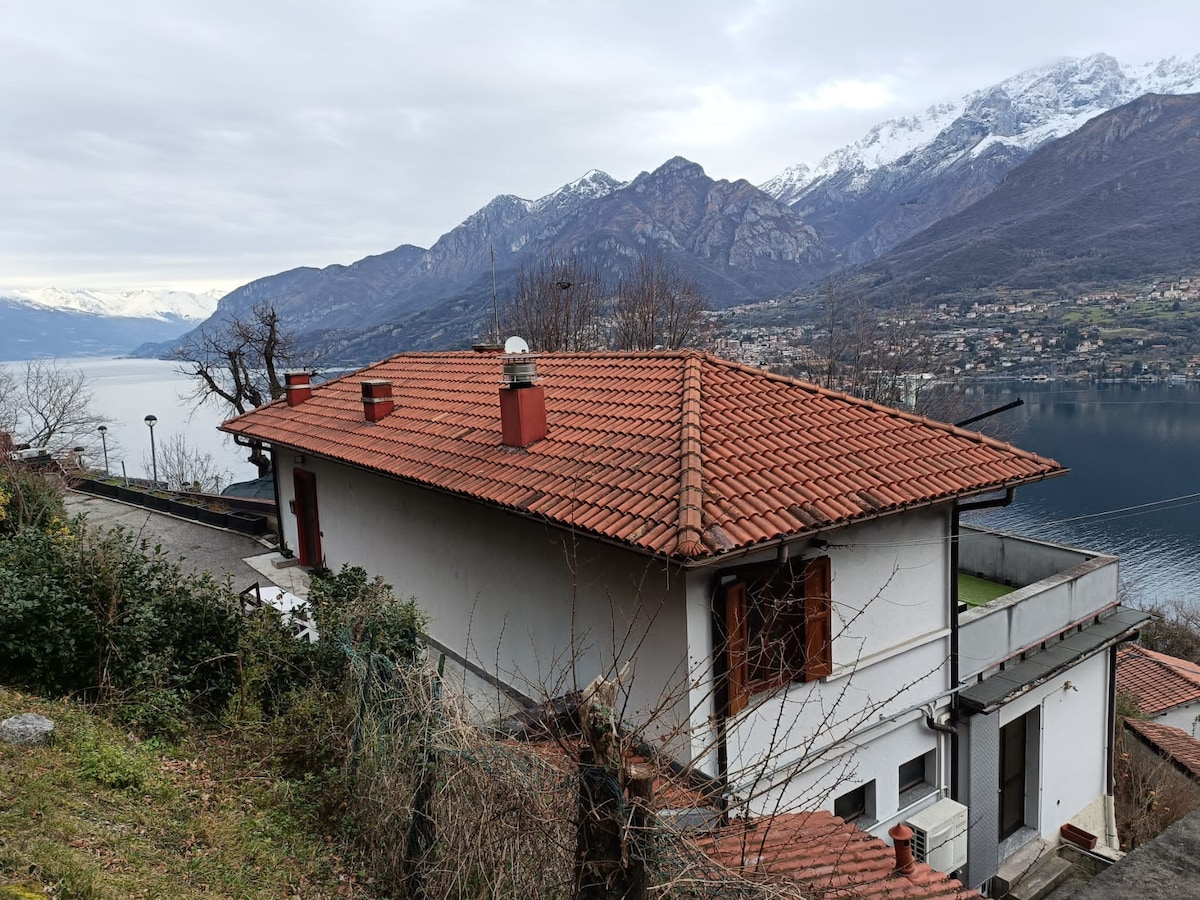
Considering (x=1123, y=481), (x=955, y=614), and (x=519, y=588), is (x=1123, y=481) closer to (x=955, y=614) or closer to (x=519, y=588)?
(x=955, y=614)

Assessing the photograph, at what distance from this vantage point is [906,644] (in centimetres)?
851

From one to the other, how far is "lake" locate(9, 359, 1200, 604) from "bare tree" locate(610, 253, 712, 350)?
53.3ft

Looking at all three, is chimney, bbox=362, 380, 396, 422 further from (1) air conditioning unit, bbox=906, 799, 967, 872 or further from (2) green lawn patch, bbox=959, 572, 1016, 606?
(2) green lawn patch, bbox=959, 572, 1016, 606

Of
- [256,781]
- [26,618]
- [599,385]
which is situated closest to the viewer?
[256,781]

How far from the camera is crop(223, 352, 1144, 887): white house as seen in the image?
7004mm

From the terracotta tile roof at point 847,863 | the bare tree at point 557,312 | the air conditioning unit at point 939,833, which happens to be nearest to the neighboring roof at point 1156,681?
the air conditioning unit at point 939,833

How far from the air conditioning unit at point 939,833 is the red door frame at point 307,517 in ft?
34.2

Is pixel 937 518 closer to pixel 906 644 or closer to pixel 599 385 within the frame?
pixel 906 644

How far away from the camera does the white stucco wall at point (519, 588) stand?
714cm

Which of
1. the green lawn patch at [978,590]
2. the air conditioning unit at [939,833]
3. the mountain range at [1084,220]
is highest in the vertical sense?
→ the mountain range at [1084,220]

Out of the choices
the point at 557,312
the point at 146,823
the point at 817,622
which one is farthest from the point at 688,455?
the point at 557,312

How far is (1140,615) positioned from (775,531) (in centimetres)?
835

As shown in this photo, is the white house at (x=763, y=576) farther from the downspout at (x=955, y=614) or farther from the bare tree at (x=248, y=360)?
the bare tree at (x=248, y=360)

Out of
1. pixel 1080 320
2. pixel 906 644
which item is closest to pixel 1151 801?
pixel 906 644
